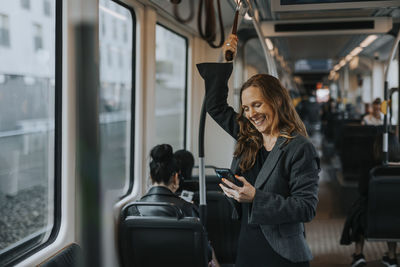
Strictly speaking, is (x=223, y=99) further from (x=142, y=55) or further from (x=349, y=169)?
(x=349, y=169)

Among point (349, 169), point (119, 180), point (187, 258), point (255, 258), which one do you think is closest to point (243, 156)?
point (255, 258)

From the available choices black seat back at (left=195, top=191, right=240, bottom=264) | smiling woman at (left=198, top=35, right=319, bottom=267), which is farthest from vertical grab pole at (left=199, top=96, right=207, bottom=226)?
black seat back at (left=195, top=191, right=240, bottom=264)

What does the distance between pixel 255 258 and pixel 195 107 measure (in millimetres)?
2947

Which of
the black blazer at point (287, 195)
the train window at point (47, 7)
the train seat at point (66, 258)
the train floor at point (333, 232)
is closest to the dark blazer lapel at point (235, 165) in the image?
the black blazer at point (287, 195)

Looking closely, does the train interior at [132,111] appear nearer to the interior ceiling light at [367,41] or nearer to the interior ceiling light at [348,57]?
the interior ceiling light at [367,41]

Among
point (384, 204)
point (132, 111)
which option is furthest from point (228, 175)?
point (384, 204)

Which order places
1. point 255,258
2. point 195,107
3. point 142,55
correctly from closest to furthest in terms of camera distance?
point 255,258, point 142,55, point 195,107

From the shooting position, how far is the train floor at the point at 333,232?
162 inches

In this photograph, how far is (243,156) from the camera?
178cm

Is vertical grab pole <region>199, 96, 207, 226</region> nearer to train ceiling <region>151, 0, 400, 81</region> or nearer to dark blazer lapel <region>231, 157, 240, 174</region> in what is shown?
dark blazer lapel <region>231, 157, 240, 174</region>

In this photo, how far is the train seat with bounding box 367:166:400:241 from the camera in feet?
12.0

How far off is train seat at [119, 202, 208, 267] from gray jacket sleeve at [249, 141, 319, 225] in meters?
0.93

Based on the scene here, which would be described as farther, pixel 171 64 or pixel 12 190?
pixel 12 190

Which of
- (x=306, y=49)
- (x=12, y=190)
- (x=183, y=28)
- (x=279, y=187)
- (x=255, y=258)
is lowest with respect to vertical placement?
(x=12, y=190)
